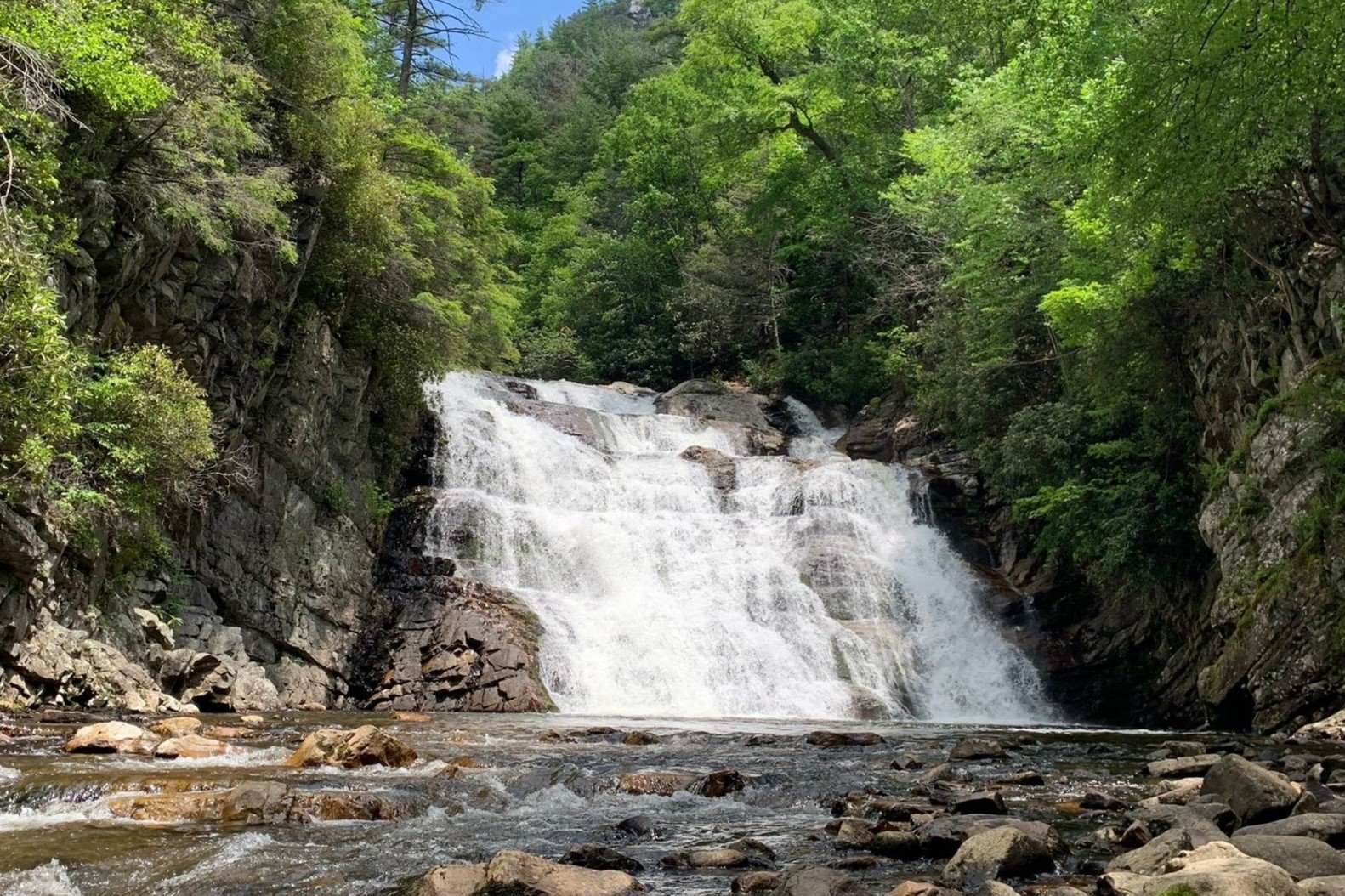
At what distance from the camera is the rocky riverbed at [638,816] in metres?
5.46

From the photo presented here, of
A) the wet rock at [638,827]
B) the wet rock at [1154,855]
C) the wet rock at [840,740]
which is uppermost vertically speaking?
the wet rock at [1154,855]

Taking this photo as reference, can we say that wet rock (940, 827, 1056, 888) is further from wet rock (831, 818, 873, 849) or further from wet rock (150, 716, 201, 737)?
wet rock (150, 716, 201, 737)

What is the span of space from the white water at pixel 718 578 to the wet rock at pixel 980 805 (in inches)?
396

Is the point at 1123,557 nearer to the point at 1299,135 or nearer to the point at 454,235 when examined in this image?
the point at 1299,135

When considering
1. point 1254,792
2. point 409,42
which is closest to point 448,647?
point 1254,792

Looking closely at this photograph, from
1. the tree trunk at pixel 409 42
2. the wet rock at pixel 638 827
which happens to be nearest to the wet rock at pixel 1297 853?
the wet rock at pixel 638 827

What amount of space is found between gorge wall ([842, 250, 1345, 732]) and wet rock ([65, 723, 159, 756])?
540 inches

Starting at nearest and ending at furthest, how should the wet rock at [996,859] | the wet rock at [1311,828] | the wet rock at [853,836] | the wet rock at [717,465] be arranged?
the wet rock at [1311,828] → the wet rock at [996,859] → the wet rock at [853,836] → the wet rock at [717,465]

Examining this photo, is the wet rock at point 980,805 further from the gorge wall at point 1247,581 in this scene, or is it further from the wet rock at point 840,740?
the gorge wall at point 1247,581

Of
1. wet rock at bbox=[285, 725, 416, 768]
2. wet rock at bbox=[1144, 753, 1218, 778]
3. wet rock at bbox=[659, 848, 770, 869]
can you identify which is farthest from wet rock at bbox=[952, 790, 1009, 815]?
wet rock at bbox=[285, 725, 416, 768]

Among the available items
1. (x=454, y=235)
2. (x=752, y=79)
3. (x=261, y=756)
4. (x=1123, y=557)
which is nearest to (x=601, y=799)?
(x=261, y=756)

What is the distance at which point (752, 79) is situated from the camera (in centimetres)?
3669

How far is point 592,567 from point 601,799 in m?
12.7

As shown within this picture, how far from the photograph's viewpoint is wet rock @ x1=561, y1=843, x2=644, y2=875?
6.05 meters
